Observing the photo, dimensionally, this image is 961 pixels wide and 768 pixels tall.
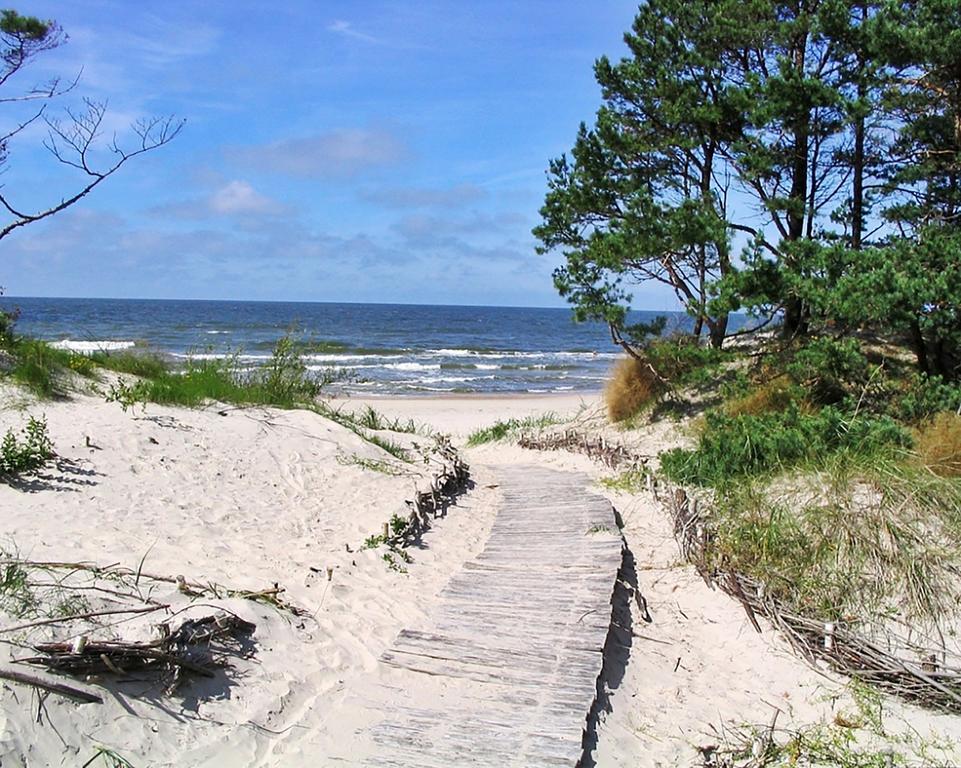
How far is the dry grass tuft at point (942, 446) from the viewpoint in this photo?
20.3ft

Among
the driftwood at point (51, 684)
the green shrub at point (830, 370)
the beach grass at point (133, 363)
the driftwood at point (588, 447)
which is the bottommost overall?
the driftwood at point (51, 684)

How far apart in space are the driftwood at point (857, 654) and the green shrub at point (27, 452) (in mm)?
5199

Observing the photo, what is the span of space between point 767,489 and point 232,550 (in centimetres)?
437

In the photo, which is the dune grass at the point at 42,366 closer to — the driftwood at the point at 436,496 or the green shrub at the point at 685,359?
the driftwood at the point at 436,496

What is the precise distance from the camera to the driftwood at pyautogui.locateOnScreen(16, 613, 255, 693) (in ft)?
10.9

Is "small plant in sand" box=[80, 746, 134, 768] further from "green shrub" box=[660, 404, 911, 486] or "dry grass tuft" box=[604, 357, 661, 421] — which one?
"dry grass tuft" box=[604, 357, 661, 421]

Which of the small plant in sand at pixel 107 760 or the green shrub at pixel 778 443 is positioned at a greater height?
the green shrub at pixel 778 443

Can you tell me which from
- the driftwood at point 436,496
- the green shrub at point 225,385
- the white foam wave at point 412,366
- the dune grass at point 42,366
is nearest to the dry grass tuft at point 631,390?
the driftwood at point 436,496

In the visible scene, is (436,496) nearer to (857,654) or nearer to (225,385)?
(225,385)

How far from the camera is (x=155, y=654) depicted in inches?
138

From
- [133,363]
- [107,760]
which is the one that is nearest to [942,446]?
[107,760]

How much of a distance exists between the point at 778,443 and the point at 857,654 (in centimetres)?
292

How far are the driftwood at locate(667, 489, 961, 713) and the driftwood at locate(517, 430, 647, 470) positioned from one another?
148 inches

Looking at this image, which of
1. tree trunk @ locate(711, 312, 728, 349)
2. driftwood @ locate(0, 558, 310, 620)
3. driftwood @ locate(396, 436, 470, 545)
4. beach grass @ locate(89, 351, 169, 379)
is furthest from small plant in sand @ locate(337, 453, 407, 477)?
tree trunk @ locate(711, 312, 728, 349)
